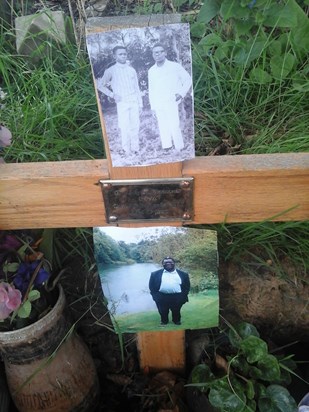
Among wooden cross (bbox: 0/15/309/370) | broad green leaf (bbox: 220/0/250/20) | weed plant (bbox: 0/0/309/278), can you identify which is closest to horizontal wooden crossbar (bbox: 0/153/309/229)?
wooden cross (bbox: 0/15/309/370)

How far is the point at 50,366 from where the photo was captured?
1.16 m

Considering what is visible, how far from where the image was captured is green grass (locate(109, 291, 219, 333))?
3.29 ft

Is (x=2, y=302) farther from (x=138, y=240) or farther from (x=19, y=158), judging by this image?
(x=19, y=158)

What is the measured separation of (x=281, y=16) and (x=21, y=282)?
91cm

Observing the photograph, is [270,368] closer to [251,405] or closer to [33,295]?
[251,405]

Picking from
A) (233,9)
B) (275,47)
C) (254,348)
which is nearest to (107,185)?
(254,348)

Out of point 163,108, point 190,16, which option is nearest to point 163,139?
point 163,108

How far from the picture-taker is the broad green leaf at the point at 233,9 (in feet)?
3.83

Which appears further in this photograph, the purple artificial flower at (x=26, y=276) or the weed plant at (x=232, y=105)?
the weed plant at (x=232, y=105)

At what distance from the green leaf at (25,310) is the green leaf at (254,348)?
47cm

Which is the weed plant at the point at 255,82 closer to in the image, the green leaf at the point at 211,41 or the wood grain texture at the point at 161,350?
the green leaf at the point at 211,41

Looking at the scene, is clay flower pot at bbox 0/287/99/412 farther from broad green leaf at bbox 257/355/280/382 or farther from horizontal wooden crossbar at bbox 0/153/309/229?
broad green leaf at bbox 257/355/280/382

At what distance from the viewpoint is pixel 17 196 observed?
0.86 meters

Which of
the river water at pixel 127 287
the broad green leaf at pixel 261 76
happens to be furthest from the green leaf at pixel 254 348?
the broad green leaf at pixel 261 76
